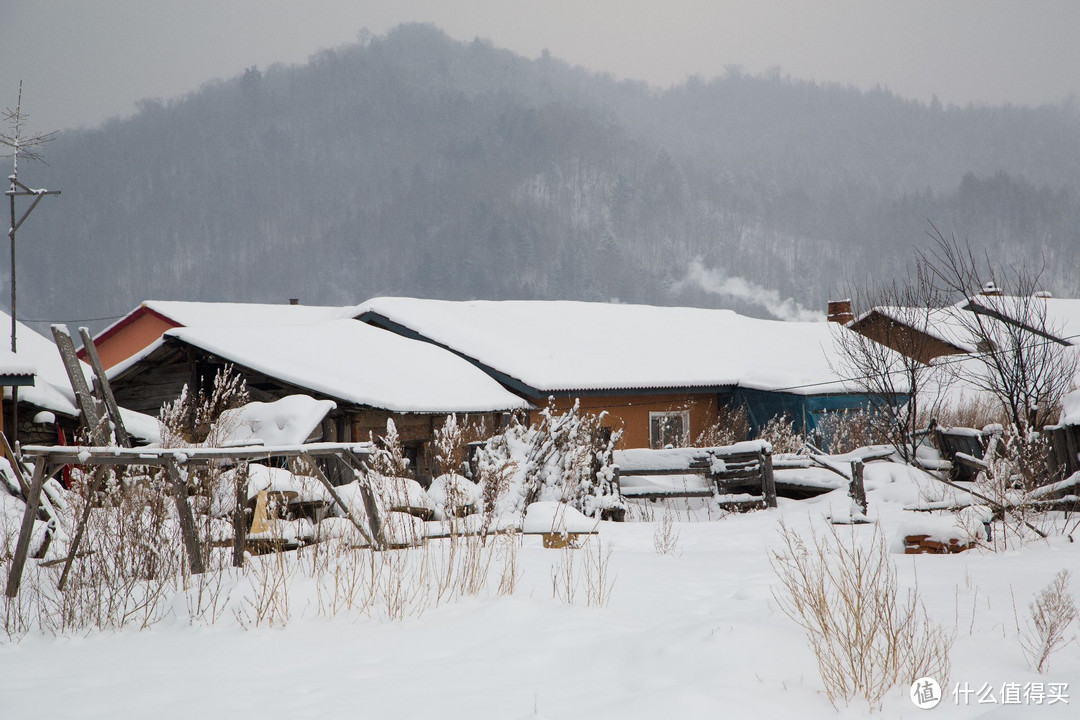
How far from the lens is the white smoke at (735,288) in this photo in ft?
503

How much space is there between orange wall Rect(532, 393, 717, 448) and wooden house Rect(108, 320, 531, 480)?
7.84 ft

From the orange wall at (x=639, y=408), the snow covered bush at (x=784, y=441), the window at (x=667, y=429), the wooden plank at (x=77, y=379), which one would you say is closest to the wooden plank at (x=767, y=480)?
the snow covered bush at (x=784, y=441)

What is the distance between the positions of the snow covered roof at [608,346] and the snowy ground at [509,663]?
41.5 feet

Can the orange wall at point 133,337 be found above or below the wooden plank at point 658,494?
above

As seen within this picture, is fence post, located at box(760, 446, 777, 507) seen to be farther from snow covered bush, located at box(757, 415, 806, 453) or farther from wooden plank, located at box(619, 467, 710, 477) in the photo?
snow covered bush, located at box(757, 415, 806, 453)

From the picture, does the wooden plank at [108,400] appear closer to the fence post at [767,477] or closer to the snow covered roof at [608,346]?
the fence post at [767,477]

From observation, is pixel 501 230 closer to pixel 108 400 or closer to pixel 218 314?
pixel 218 314

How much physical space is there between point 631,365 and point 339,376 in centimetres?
801

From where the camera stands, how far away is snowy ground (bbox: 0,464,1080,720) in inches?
154

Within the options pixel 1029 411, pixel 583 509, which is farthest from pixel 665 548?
pixel 1029 411

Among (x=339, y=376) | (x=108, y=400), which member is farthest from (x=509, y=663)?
(x=339, y=376)

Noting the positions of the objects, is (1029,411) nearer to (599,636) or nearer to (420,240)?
(599,636)

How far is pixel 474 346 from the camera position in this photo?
787 inches

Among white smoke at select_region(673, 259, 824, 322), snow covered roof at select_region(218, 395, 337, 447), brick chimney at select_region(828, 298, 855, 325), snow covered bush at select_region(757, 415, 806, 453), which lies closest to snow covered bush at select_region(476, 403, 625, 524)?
snow covered roof at select_region(218, 395, 337, 447)
